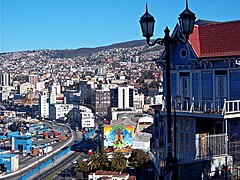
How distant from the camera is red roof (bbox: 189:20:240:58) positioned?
Answer: 1012 centimetres

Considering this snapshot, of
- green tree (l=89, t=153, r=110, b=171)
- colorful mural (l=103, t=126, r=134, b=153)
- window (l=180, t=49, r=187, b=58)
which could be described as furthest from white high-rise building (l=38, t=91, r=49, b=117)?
window (l=180, t=49, r=187, b=58)

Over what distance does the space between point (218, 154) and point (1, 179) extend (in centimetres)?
4093

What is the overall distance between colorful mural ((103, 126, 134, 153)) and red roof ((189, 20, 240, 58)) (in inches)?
1513

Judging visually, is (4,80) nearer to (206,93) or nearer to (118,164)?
(118,164)

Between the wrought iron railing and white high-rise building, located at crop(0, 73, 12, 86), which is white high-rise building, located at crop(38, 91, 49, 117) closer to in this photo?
white high-rise building, located at crop(0, 73, 12, 86)

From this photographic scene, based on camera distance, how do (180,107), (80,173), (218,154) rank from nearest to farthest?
1. (218,154)
2. (180,107)
3. (80,173)

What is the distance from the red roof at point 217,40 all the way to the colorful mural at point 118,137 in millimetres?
38441

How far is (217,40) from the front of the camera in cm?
1054

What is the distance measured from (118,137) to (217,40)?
40.0 meters

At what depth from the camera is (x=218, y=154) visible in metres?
9.30

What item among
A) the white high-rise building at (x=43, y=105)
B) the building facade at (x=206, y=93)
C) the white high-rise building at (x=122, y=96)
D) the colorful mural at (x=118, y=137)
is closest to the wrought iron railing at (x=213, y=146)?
the building facade at (x=206, y=93)

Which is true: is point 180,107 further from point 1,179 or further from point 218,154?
point 1,179

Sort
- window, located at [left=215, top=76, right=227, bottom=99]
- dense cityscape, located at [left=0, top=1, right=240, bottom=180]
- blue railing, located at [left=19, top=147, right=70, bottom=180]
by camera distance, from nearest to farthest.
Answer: dense cityscape, located at [left=0, top=1, right=240, bottom=180], window, located at [left=215, top=76, right=227, bottom=99], blue railing, located at [left=19, top=147, right=70, bottom=180]

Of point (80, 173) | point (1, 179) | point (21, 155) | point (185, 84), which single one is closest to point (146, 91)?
point (21, 155)
